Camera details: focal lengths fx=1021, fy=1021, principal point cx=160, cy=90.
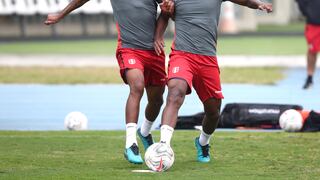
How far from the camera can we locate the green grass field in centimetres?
1010

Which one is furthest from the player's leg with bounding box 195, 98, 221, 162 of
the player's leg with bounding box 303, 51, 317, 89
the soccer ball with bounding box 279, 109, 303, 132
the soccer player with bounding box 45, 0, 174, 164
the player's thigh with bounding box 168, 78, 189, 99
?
the player's leg with bounding box 303, 51, 317, 89

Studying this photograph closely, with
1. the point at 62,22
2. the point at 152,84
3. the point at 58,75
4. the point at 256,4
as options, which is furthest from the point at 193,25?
the point at 62,22

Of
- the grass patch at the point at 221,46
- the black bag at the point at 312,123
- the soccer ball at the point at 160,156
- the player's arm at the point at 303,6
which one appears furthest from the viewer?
the grass patch at the point at 221,46

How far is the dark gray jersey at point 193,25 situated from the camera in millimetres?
10852

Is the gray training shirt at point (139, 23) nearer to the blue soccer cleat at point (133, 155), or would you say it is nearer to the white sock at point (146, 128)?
the white sock at point (146, 128)

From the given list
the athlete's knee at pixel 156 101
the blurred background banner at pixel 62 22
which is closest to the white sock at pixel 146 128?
the athlete's knee at pixel 156 101

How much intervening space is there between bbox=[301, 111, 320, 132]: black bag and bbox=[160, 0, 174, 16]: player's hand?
4.43m

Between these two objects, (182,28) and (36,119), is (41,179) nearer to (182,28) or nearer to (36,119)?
(182,28)

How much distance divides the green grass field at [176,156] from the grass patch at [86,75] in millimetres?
8996

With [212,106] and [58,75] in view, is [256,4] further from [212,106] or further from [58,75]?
[58,75]

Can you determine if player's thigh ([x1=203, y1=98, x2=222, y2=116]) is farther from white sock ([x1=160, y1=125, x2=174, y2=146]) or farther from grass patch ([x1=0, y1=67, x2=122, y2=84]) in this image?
grass patch ([x1=0, y1=67, x2=122, y2=84])

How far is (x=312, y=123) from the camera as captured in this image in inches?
579

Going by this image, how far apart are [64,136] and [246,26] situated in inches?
1288

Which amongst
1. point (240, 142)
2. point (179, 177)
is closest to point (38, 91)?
point (240, 142)
